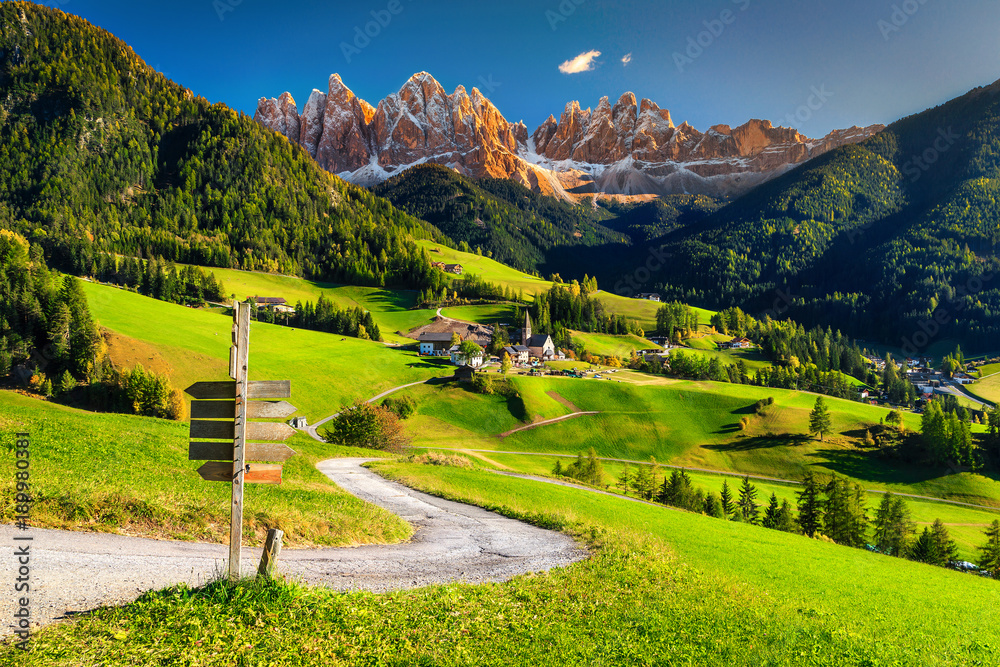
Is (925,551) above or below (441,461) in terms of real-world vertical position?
below

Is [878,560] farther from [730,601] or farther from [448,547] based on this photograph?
[448,547]

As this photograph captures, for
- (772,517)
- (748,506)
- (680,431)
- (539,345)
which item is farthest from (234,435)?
(539,345)

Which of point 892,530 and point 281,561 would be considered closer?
point 281,561

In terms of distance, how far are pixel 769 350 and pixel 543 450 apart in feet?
402

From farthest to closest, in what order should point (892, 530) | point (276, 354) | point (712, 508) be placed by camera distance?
point (276, 354), point (712, 508), point (892, 530)

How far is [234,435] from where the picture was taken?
7895 mm

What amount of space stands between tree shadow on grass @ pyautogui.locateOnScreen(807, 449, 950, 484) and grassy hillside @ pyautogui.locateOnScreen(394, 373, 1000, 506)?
0.18 metres

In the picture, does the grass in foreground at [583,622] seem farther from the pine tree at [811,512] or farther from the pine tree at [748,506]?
the pine tree at [748,506]

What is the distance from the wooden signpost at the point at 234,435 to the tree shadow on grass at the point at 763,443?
91.2 m

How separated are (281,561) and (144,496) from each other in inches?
183

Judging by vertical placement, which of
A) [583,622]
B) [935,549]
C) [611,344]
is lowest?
[935,549]

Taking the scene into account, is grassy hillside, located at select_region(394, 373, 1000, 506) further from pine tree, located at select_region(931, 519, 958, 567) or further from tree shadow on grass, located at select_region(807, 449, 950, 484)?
pine tree, located at select_region(931, 519, 958, 567)

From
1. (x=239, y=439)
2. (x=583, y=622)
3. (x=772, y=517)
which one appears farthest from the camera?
(x=772, y=517)

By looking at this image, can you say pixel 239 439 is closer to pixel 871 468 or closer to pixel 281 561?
pixel 281 561
